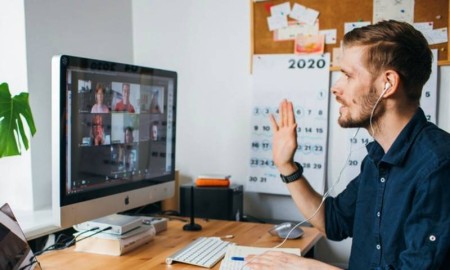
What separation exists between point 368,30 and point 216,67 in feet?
3.71

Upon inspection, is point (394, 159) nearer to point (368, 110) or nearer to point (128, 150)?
point (368, 110)

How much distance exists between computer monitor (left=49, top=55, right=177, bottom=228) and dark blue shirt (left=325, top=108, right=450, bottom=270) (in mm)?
749

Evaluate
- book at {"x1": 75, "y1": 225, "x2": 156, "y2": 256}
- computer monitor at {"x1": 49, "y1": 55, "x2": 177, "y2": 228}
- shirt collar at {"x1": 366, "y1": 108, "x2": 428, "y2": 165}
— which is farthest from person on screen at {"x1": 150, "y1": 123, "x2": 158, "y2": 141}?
shirt collar at {"x1": 366, "y1": 108, "x2": 428, "y2": 165}

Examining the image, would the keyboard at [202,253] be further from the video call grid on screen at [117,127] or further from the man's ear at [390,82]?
the man's ear at [390,82]

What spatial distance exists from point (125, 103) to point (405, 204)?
3.16 feet

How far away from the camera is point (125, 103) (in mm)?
1538

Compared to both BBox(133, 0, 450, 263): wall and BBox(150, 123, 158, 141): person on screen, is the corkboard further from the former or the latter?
BBox(150, 123, 158, 141): person on screen

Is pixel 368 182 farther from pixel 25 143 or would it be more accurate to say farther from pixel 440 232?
pixel 25 143

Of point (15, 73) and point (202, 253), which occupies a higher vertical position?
point (15, 73)

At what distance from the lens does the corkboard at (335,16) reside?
1.86m

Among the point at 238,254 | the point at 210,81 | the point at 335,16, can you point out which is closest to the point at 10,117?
the point at 238,254

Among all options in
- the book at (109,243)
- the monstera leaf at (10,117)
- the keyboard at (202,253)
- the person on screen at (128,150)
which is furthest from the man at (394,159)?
the monstera leaf at (10,117)

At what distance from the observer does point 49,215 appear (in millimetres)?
1778

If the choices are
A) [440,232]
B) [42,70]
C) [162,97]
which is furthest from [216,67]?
[440,232]
